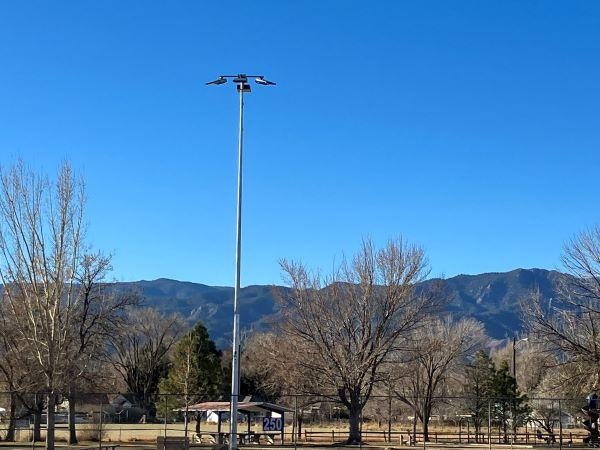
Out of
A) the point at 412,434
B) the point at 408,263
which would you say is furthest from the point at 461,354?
the point at 408,263

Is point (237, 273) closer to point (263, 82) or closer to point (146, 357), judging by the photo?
point (263, 82)

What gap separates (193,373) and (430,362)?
1970cm

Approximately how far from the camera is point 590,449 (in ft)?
128

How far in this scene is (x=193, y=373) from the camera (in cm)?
6581

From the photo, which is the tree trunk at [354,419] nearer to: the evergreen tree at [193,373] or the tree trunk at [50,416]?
the tree trunk at [50,416]

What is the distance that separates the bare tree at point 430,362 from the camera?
164 feet

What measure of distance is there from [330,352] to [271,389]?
20.5ft

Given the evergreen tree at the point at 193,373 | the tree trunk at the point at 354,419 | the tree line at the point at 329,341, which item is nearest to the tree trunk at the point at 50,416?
the tree line at the point at 329,341

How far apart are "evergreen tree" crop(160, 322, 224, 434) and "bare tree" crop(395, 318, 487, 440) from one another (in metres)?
16.3

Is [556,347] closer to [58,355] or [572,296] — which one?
[572,296]

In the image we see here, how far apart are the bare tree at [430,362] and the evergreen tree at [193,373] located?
642 inches

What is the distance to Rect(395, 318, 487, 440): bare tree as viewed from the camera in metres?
49.9

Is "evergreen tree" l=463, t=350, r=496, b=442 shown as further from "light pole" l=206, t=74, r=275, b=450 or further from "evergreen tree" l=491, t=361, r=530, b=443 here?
"light pole" l=206, t=74, r=275, b=450

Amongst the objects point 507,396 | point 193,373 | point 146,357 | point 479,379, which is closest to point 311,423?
point 193,373
